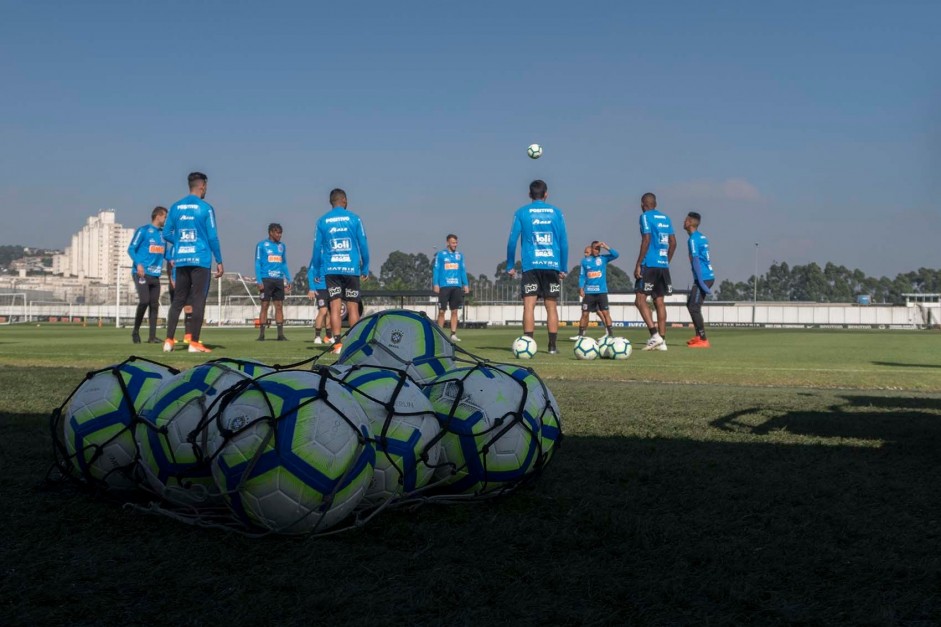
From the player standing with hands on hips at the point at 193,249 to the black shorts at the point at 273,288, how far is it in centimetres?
700

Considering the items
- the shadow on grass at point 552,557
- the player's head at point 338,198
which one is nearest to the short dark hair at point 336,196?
the player's head at point 338,198

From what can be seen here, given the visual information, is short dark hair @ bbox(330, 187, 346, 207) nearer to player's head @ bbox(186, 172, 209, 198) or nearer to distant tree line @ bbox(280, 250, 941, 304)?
player's head @ bbox(186, 172, 209, 198)

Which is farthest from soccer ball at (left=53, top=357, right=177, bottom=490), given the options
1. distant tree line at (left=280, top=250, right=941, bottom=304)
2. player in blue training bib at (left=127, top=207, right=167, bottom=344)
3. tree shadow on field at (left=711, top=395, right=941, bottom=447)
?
distant tree line at (left=280, top=250, right=941, bottom=304)

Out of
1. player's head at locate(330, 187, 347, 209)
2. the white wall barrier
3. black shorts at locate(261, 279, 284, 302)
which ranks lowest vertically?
the white wall barrier

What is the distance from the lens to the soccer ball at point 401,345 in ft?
13.2

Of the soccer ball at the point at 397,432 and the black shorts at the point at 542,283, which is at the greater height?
the black shorts at the point at 542,283

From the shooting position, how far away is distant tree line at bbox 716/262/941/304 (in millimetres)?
150250

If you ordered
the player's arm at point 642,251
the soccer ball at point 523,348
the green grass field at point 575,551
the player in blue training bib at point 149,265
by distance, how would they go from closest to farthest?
1. the green grass field at point 575,551
2. the soccer ball at point 523,348
3. the player's arm at point 642,251
4. the player in blue training bib at point 149,265

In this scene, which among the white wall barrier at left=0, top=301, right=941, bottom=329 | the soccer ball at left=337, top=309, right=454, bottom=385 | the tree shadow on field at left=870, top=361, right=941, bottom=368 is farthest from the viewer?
the white wall barrier at left=0, top=301, right=941, bottom=329

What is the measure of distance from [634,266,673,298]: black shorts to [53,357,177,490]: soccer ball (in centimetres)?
1166

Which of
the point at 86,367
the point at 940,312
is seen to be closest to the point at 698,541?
the point at 86,367

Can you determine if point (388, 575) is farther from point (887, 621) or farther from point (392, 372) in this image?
point (887, 621)

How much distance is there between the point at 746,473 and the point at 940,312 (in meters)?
61.4

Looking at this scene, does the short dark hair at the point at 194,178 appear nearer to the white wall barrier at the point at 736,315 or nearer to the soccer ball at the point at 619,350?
the soccer ball at the point at 619,350
